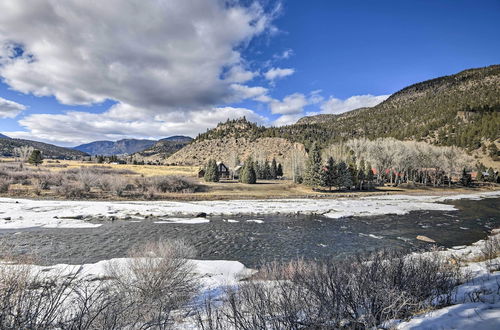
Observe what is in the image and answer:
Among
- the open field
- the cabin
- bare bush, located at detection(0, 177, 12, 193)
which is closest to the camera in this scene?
bare bush, located at detection(0, 177, 12, 193)

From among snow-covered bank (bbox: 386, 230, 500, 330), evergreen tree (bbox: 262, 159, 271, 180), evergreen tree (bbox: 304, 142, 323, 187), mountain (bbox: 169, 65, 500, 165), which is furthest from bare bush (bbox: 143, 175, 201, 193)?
mountain (bbox: 169, 65, 500, 165)

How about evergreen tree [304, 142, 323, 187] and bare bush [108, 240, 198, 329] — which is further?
evergreen tree [304, 142, 323, 187]

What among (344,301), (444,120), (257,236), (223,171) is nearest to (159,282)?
(344,301)

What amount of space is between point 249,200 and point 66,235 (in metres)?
28.2

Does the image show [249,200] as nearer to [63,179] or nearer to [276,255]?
[276,255]

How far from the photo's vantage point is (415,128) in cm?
14000

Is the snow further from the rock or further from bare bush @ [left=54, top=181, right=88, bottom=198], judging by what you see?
bare bush @ [left=54, top=181, right=88, bottom=198]

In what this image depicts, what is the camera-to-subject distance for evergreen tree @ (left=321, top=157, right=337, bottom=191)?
5245 centimetres

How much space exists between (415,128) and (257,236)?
15534 centimetres

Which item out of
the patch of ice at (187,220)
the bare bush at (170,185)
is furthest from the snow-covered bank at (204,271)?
the bare bush at (170,185)

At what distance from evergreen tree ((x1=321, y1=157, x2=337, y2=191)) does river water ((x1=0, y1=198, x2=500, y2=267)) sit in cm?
2439

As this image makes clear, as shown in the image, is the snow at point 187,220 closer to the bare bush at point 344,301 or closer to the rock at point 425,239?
the rock at point 425,239

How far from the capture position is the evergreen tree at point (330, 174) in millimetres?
52450

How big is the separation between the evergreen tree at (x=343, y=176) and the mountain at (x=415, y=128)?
6400 centimetres
